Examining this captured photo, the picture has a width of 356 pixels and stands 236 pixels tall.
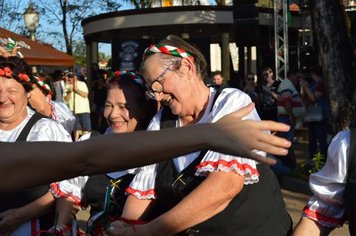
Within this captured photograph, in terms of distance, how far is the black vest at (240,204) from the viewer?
105 inches

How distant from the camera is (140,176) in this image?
293 cm

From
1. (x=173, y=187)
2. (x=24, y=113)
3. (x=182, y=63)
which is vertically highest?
(x=182, y=63)

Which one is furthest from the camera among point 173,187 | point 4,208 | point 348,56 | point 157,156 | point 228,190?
point 348,56

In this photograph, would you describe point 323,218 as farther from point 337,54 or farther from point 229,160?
point 337,54

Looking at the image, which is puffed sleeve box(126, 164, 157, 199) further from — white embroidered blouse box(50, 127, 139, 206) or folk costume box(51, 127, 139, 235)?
white embroidered blouse box(50, 127, 139, 206)

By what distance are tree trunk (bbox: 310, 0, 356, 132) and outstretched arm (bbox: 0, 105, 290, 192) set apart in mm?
8069

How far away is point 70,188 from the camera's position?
11.2ft

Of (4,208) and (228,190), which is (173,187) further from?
(4,208)

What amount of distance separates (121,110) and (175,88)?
26.7 inches

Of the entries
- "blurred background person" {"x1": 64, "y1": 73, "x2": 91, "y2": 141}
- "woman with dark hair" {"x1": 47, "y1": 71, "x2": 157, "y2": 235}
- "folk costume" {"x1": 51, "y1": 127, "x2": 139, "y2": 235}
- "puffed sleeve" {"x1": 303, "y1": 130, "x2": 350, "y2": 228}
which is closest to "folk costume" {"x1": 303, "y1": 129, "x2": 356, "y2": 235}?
"puffed sleeve" {"x1": 303, "y1": 130, "x2": 350, "y2": 228}

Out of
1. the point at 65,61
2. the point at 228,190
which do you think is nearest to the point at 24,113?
the point at 228,190

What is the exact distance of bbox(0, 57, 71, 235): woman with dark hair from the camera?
331 cm

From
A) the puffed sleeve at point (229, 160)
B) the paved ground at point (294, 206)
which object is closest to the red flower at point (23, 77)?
the puffed sleeve at point (229, 160)

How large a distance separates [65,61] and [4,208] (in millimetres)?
11095
